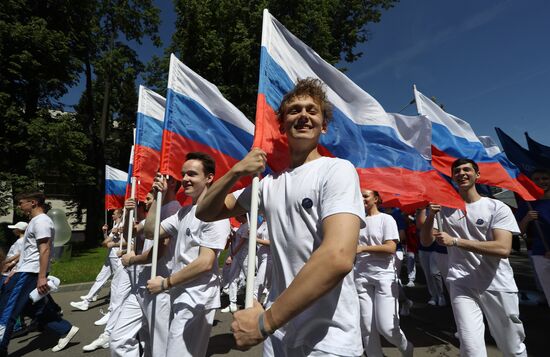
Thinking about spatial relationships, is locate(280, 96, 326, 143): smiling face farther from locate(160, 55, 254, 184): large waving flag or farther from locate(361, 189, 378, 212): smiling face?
locate(361, 189, 378, 212): smiling face

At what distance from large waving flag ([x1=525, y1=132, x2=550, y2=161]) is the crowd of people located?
320mm

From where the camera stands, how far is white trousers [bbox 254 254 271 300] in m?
7.37

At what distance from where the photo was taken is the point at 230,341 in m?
5.79

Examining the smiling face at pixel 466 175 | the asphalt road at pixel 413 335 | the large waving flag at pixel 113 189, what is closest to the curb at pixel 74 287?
the asphalt road at pixel 413 335

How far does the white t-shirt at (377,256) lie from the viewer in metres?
4.49

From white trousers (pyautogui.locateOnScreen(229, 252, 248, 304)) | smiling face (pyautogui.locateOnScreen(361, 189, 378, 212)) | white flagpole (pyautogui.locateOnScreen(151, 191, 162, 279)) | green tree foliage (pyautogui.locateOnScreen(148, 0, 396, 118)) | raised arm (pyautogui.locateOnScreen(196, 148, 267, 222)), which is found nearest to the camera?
raised arm (pyautogui.locateOnScreen(196, 148, 267, 222))

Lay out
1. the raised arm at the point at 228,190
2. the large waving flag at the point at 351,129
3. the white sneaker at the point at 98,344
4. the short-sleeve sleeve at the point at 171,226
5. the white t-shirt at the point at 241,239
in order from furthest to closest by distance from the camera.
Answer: the white t-shirt at the point at 241,239 < the white sneaker at the point at 98,344 < the short-sleeve sleeve at the point at 171,226 < the large waving flag at the point at 351,129 < the raised arm at the point at 228,190

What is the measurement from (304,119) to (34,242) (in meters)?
4.98

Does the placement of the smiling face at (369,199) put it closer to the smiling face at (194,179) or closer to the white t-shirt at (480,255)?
the white t-shirt at (480,255)

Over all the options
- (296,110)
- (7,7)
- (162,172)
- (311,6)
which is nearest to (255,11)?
(311,6)

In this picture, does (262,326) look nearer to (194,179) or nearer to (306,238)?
(306,238)

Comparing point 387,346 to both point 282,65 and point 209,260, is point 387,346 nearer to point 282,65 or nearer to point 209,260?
point 209,260

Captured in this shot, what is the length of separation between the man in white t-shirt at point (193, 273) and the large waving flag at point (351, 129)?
1.04 m

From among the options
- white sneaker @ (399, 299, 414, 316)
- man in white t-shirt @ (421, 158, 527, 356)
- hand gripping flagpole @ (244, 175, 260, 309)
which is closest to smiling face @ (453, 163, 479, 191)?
man in white t-shirt @ (421, 158, 527, 356)
